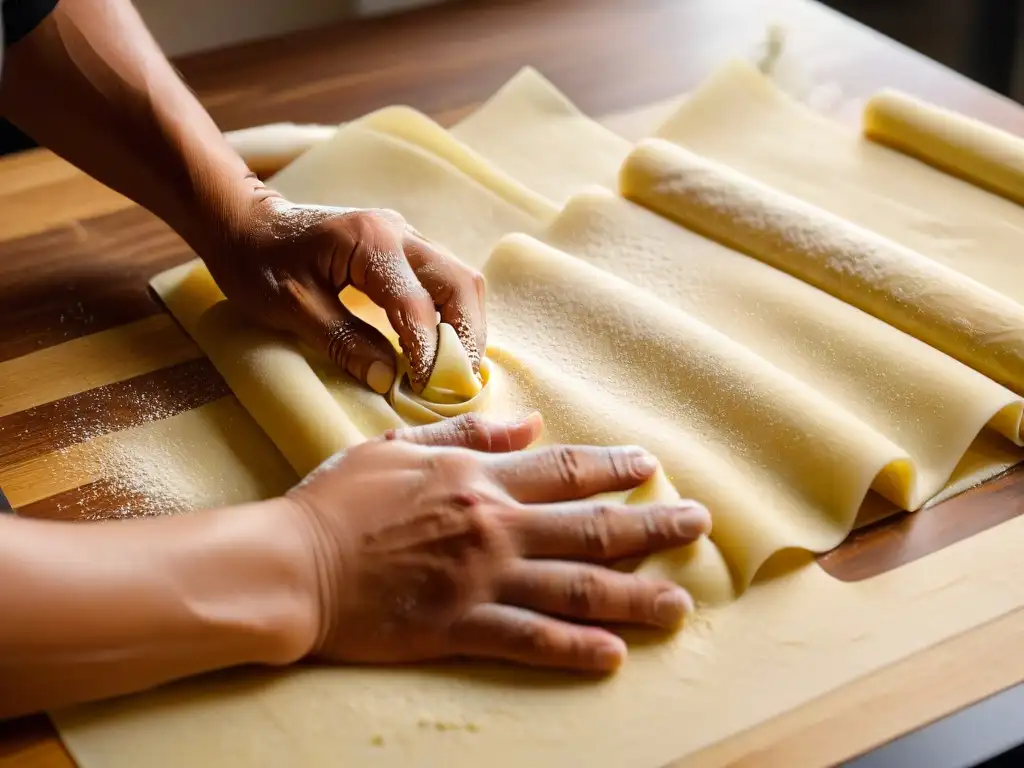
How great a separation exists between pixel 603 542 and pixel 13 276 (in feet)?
3.25

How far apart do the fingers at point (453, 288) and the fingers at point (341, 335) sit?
8 cm

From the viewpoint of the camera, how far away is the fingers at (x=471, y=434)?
116cm

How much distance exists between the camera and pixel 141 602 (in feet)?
3.08

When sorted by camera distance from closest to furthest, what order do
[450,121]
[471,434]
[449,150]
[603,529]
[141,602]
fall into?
[141,602] → [603,529] → [471,434] → [449,150] → [450,121]

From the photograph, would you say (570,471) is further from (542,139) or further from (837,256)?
(542,139)

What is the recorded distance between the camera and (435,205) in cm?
165

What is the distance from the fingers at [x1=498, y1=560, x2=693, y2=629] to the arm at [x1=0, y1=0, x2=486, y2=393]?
33 cm

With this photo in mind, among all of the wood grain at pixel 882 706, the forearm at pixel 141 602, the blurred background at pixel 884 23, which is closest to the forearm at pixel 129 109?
the forearm at pixel 141 602

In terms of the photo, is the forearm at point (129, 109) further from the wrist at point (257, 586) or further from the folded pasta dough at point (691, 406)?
the wrist at point (257, 586)

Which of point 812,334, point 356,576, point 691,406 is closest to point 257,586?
point 356,576

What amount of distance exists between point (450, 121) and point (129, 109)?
23.5 inches

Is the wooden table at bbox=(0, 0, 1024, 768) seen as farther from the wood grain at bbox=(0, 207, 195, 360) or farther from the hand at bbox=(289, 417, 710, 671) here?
the hand at bbox=(289, 417, 710, 671)

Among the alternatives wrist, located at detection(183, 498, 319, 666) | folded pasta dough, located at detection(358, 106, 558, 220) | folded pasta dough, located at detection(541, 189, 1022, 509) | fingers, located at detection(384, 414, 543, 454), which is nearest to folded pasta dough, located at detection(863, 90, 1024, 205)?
folded pasta dough, located at detection(541, 189, 1022, 509)

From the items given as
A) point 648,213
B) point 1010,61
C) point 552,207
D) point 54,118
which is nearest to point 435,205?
point 552,207
